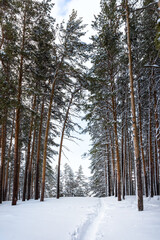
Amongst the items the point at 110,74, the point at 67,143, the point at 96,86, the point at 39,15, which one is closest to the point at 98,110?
the point at 96,86

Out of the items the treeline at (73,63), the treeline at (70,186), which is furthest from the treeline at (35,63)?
the treeline at (70,186)

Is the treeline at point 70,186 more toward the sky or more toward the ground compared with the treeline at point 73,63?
more toward the ground

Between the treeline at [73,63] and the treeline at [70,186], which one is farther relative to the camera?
the treeline at [70,186]

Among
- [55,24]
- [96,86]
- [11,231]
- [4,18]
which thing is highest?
[55,24]

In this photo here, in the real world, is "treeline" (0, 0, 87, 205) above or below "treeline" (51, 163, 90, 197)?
above

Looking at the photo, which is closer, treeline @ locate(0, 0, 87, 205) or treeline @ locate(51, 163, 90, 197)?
treeline @ locate(0, 0, 87, 205)

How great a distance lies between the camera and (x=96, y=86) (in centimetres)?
1027

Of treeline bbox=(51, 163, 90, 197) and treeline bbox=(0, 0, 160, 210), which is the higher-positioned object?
treeline bbox=(0, 0, 160, 210)

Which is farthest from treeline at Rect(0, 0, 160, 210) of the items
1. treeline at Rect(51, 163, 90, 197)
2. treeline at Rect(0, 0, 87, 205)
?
treeline at Rect(51, 163, 90, 197)

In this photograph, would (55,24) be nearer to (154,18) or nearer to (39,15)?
(39,15)

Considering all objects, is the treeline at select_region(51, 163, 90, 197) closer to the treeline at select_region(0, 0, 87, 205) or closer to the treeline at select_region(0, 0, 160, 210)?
the treeline at select_region(0, 0, 160, 210)

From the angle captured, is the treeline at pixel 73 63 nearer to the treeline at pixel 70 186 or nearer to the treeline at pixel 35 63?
the treeline at pixel 35 63

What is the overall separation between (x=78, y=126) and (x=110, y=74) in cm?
557

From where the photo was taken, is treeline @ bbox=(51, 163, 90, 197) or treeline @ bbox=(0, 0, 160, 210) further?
treeline @ bbox=(51, 163, 90, 197)
